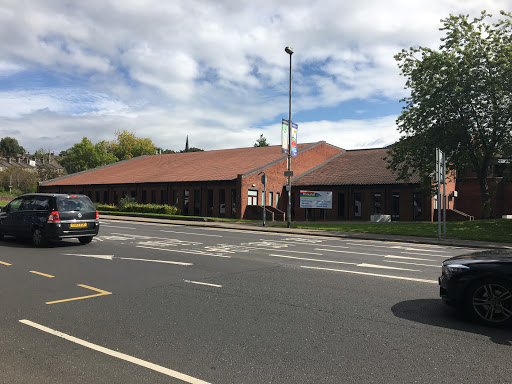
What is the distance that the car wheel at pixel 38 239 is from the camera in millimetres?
12945

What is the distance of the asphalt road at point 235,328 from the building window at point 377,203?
2733 centimetres

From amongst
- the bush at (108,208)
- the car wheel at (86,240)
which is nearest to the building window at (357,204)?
the bush at (108,208)

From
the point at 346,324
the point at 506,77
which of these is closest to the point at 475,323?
the point at 346,324

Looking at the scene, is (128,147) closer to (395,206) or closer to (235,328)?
(395,206)

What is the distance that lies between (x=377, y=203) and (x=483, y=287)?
3180 centimetres

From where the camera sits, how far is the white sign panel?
3369 centimetres

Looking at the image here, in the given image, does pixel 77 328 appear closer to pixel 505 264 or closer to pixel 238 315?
pixel 238 315

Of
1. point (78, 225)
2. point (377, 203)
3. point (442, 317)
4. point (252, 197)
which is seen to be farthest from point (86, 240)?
point (377, 203)

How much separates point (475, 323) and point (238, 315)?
327 centimetres

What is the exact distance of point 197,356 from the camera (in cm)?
425

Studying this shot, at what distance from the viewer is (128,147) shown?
273 ft

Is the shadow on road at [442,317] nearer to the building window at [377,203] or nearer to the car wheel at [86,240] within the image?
the car wheel at [86,240]

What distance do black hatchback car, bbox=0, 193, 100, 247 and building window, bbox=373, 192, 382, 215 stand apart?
27.7 m

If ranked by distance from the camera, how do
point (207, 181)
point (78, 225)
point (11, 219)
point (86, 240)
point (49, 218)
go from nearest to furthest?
point (49, 218), point (78, 225), point (11, 219), point (86, 240), point (207, 181)
